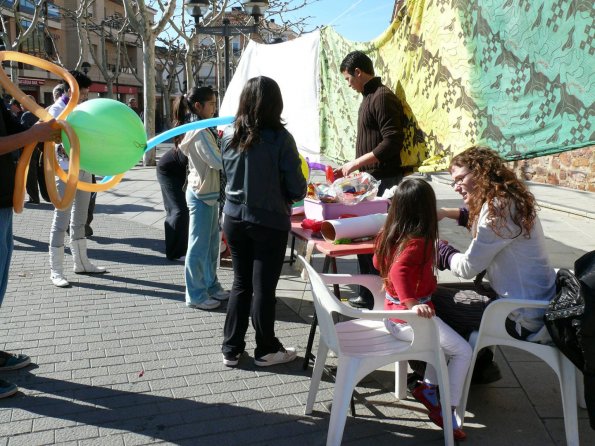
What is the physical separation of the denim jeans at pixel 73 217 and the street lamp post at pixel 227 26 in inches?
195

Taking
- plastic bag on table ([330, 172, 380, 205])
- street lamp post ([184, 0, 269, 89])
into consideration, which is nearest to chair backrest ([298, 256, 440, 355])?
plastic bag on table ([330, 172, 380, 205])

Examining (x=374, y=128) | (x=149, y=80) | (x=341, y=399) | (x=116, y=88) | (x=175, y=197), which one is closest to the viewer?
(x=341, y=399)

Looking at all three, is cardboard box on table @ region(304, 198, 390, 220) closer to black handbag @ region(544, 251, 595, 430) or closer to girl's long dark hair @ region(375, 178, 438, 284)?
girl's long dark hair @ region(375, 178, 438, 284)

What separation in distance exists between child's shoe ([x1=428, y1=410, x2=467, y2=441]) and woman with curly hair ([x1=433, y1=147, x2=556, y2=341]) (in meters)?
0.44

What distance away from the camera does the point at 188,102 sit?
461 centimetres

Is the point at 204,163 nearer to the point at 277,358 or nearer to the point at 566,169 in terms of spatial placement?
the point at 277,358

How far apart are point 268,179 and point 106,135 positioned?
3.15 feet

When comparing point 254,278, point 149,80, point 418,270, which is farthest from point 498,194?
point 149,80

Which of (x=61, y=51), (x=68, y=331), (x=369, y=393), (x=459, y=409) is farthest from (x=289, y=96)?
(x=61, y=51)

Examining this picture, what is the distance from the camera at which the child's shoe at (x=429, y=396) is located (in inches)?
115

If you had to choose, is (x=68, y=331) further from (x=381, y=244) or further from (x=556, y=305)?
(x=556, y=305)

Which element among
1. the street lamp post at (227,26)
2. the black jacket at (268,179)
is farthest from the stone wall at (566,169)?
the black jacket at (268,179)

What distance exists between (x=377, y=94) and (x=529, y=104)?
4.44ft

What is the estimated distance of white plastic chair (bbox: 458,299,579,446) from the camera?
2.76 meters
